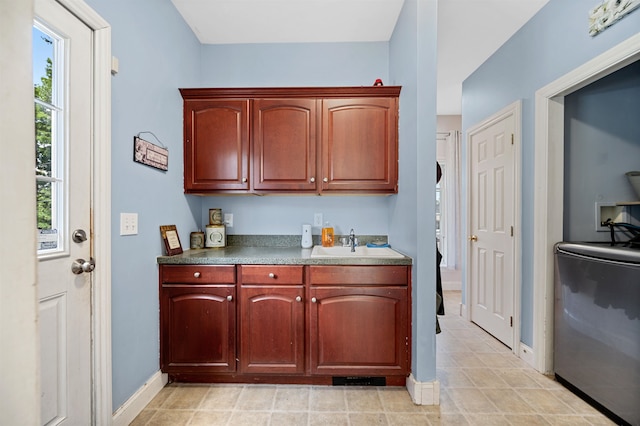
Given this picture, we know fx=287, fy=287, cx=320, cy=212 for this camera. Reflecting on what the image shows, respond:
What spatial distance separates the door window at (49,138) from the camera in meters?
1.17

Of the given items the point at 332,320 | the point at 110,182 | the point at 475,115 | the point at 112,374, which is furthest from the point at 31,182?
the point at 475,115

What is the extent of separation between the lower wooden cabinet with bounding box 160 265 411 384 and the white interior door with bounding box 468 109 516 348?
125 cm

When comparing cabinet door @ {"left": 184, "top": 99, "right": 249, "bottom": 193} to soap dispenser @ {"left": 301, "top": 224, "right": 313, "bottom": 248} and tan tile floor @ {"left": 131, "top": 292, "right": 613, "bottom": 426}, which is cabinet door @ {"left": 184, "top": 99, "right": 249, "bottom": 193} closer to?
soap dispenser @ {"left": 301, "top": 224, "right": 313, "bottom": 248}

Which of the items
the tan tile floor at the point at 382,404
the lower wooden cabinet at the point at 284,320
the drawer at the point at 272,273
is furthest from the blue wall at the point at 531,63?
the drawer at the point at 272,273

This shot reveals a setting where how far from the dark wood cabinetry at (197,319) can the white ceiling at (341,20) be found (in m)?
1.89

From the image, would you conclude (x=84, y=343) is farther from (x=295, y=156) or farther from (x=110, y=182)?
(x=295, y=156)

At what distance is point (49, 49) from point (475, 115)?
131 inches

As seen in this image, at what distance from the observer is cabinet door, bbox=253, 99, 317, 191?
219 cm

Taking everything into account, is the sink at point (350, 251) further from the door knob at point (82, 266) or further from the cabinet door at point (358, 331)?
the door knob at point (82, 266)

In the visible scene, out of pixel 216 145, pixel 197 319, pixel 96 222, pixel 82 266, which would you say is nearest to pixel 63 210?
pixel 96 222

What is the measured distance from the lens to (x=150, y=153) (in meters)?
1.78

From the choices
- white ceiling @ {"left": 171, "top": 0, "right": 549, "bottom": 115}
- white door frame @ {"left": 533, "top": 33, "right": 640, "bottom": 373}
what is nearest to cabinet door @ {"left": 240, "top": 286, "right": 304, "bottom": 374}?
white door frame @ {"left": 533, "top": 33, "right": 640, "bottom": 373}

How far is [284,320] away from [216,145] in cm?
139

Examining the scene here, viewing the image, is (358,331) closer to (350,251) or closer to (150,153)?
(350,251)
